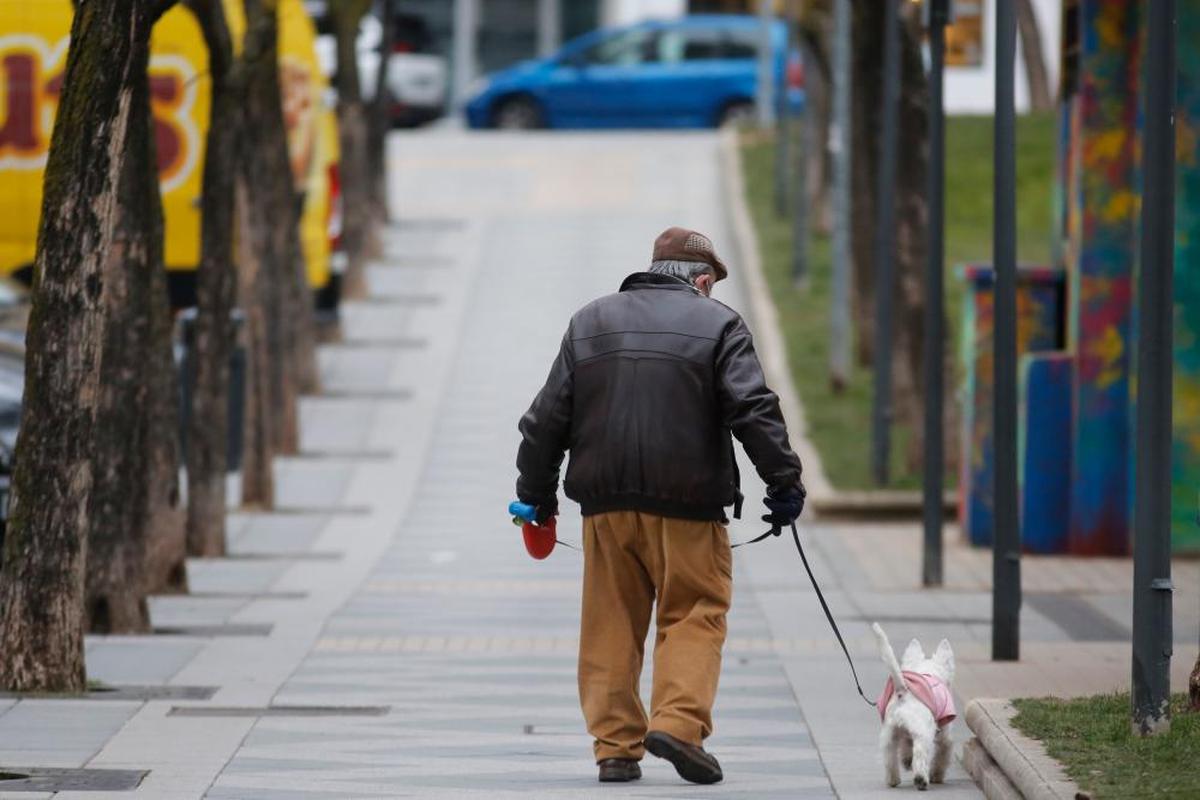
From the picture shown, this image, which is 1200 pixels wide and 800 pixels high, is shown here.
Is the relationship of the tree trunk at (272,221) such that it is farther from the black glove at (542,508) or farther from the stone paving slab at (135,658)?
the black glove at (542,508)

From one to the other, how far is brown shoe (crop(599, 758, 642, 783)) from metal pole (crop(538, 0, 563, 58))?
144 feet

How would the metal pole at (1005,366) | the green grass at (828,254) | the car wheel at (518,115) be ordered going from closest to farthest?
the metal pole at (1005,366), the green grass at (828,254), the car wheel at (518,115)

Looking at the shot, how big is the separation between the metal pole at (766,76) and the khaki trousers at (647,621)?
27.2m

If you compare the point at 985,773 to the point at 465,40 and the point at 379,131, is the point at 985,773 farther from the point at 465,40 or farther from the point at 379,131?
the point at 465,40

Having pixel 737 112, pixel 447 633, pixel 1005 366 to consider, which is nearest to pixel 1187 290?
pixel 1005 366

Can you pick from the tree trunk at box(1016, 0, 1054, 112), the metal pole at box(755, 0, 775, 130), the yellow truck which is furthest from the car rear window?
the yellow truck

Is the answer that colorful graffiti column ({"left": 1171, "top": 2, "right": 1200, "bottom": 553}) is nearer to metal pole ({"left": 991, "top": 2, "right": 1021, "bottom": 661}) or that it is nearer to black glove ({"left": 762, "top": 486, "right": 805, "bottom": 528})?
metal pole ({"left": 991, "top": 2, "right": 1021, "bottom": 661})

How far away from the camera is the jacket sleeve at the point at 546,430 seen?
821 centimetres

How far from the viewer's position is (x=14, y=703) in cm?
970

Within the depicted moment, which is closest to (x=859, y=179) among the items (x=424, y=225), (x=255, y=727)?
(x=424, y=225)

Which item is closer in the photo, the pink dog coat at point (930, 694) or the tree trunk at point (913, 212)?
the pink dog coat at point (930, 694)

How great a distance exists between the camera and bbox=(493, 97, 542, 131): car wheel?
133ft


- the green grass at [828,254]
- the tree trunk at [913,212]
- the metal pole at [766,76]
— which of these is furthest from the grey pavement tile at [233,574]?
the metal pole at [766,76]

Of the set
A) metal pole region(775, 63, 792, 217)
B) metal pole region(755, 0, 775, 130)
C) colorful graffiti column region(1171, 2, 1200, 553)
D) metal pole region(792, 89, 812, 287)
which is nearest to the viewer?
colorful graffiti column region(1171, 2, 1200, 553)
